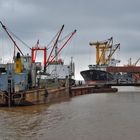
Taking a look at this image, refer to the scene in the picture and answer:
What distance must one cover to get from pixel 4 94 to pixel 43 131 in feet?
59.8

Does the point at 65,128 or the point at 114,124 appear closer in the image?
the point at 65,128

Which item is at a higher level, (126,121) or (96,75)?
(96,75)

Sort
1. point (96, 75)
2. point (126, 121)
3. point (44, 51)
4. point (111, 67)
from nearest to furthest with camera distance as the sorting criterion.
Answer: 1. point (126, 121)
2. point (44, 51)
3. point (96, 75)
4. point (111, 67)

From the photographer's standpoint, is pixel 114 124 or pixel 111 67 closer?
pixel 114 124

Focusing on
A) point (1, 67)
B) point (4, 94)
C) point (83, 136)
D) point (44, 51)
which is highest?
point (44, 51)

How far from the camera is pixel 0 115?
33781mm

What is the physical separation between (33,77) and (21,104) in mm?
7209

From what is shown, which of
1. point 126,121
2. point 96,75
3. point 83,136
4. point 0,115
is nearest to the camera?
point 83,136

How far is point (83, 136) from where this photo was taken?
896 inches

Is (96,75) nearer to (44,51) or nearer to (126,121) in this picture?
(44,51)

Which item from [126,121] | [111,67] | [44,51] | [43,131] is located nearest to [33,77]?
[126,121]

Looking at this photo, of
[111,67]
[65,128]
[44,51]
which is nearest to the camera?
[65,128]

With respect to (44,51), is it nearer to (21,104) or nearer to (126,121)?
(21,104)

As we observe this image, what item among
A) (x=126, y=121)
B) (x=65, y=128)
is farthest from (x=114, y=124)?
(x=65, y=128)
